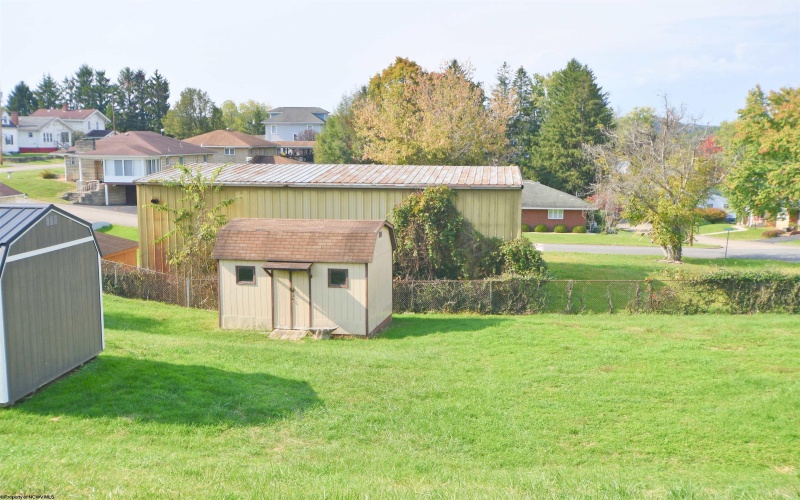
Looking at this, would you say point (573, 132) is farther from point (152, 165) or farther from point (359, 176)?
point (359, 176)

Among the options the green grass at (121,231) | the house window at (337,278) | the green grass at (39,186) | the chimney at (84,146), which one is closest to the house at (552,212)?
the green grass at (121,231)

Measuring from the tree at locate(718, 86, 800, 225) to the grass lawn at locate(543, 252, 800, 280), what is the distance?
7586 mm

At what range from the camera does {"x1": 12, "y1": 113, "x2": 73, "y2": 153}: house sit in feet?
273

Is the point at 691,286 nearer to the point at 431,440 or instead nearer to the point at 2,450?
the point at 431,440

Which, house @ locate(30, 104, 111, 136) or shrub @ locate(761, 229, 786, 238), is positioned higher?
house @ locate(30, 104, 111, 136)

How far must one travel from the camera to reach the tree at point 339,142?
211 ft

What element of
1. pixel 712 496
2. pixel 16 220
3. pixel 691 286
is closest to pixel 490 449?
pixel 712 496

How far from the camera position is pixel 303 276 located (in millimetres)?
19750

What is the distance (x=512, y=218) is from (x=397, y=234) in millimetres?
4030

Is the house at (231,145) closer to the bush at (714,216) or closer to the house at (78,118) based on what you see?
the house at (78,118)

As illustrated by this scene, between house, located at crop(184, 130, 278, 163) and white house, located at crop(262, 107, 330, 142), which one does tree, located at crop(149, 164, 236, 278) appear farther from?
white house, located at crop(262, 107, 330, 142)

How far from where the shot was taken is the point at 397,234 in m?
24.4

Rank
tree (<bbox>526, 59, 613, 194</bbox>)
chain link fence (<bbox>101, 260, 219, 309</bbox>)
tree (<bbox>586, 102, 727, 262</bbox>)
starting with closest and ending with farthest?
1. chain link fence (<bbox>101, 260, 219, 309</bbox>)
2. tree (<bbox>586, 102, 727, 262</bbox>)
3. tree (<bbox>526, 59, 613, 194</bbox>)

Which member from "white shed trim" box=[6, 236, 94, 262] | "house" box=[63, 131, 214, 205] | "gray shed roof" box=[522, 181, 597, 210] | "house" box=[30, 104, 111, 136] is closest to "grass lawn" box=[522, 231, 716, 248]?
"gray shed roof" box=[522, 181, 597, 210]
